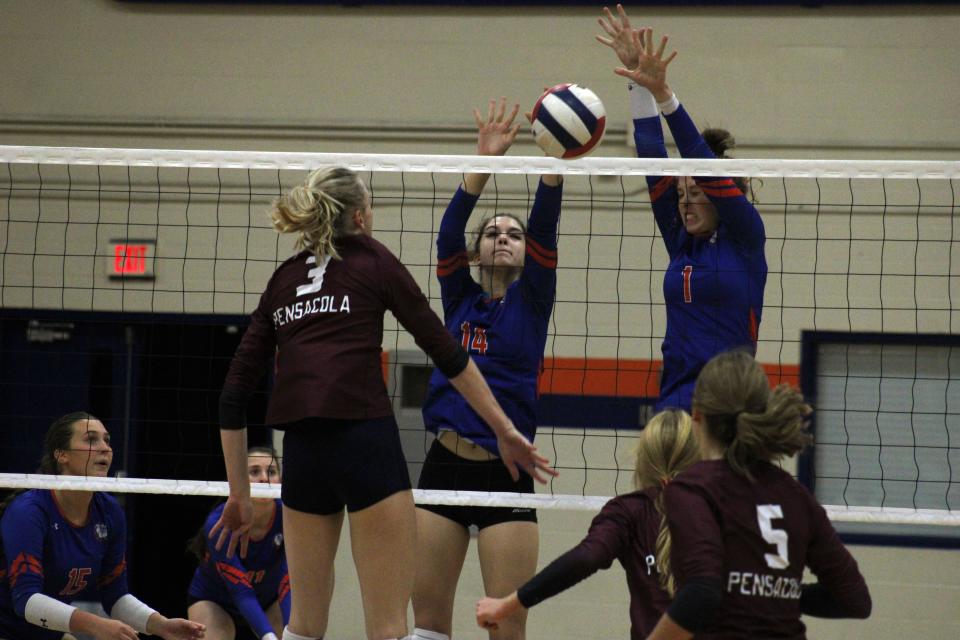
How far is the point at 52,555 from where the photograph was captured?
499 centimetres

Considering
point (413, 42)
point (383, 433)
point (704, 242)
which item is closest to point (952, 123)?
point (413, 42)

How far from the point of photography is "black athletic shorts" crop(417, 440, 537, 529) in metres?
4.40

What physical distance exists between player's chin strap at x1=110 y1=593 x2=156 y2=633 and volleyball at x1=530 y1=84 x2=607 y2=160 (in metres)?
2.56

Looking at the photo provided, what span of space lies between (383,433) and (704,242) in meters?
1.52

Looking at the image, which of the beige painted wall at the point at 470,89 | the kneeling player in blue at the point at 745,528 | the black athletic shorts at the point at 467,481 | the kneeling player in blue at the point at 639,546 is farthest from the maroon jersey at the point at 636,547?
the beige painted wall at the point at 470,89

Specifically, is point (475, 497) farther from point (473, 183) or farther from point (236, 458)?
point (473, 183)

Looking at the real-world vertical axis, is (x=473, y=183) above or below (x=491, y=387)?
above

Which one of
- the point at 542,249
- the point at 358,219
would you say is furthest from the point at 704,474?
the point at 542,249

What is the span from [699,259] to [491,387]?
0.93 meters

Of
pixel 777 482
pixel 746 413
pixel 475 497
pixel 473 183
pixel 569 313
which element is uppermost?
pixel 473 183

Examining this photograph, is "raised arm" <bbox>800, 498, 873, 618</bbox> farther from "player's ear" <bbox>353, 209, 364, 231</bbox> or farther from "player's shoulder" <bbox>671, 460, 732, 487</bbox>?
"player's ear" <bbox>353, 209, 364, 231</bbox>

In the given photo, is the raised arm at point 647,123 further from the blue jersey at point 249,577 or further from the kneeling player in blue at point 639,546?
the blue jersey at point 249,577

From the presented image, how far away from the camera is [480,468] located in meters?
4.48

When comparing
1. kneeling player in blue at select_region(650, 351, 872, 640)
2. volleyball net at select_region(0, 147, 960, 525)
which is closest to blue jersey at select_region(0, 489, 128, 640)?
volleyball net at select_region(0, 147, 960, 525)
